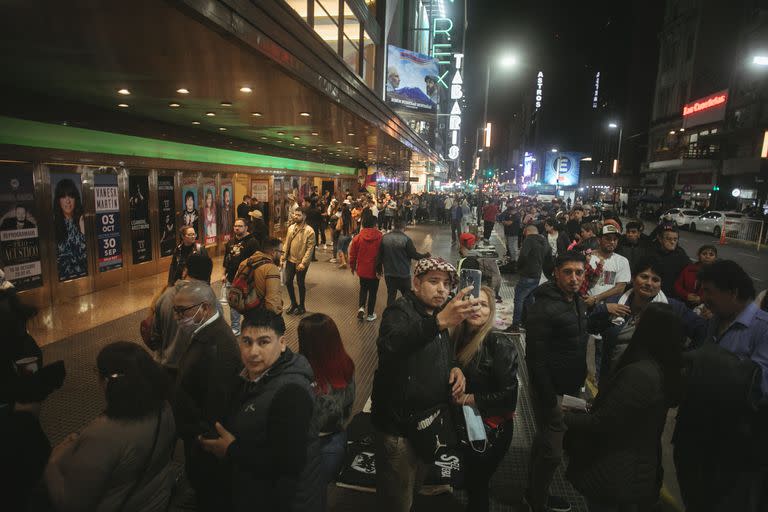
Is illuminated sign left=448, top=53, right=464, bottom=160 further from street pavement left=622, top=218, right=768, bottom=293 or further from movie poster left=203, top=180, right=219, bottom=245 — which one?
movie poster left=203, top=180, right=219, bottom=245

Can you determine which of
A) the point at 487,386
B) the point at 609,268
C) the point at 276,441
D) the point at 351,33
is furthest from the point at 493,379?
the point at 351,33

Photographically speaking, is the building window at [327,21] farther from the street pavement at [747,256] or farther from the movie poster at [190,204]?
the street pavement at [747,256]

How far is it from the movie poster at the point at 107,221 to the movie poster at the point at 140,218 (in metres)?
0.41

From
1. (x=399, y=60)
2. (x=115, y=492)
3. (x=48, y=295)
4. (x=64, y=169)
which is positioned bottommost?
(x=48, y=295)

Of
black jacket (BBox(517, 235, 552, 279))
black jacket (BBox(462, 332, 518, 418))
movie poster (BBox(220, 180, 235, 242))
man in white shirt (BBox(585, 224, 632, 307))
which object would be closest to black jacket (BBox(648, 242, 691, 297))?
man in white shirt (BBox(585, 224, 632, 307))

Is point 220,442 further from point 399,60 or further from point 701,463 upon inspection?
point 399,60

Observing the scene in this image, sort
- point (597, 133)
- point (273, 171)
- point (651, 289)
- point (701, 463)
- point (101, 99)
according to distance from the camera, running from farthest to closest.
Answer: point (597, 133) < point (273, 171) < point (101, 99) < point (651, 289) < point (701, 463)

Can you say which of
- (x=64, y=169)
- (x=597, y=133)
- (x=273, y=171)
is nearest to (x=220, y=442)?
(x=64, y=169)

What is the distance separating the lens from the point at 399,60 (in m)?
21.6

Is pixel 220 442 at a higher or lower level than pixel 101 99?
lower

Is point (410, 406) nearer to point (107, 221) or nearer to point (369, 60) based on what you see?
point (107, 221)

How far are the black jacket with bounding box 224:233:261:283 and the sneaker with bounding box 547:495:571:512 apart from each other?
4488mm

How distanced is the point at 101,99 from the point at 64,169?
1.63 m

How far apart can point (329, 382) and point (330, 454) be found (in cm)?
40
